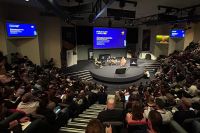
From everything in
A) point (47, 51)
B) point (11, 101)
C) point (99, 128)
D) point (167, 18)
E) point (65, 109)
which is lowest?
point (65, 109)

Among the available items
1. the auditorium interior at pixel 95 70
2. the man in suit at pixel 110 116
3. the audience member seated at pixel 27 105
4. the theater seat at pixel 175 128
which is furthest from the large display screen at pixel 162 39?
the audience member seated at pixel 27 105

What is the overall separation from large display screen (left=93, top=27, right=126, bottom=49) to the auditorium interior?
10 cm

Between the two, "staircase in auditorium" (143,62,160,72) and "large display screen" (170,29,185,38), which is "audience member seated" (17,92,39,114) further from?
"large display screen" (170,29,185,38)

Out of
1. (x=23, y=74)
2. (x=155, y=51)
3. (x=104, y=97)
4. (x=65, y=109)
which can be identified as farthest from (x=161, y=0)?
(x=155, y=51)

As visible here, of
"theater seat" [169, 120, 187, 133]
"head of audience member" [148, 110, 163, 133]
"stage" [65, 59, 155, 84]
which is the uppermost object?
"head of audience member" [148, 110, 163, 133]

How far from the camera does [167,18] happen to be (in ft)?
34.8

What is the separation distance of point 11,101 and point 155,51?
16646 mm

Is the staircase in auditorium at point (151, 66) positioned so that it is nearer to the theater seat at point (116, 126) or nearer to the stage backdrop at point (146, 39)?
the stage backdrop at point (146, 39)

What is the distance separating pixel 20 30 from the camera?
31.8ft

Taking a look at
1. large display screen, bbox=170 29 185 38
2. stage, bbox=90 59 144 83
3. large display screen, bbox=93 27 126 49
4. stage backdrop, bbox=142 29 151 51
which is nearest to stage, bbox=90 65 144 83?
stage, bbox=90 59 144 83

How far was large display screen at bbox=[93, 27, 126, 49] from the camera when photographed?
1655 cm

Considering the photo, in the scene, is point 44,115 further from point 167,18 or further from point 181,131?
point 167,18

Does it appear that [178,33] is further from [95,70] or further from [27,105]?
[27,105]

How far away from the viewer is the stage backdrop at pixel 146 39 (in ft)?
63.6
